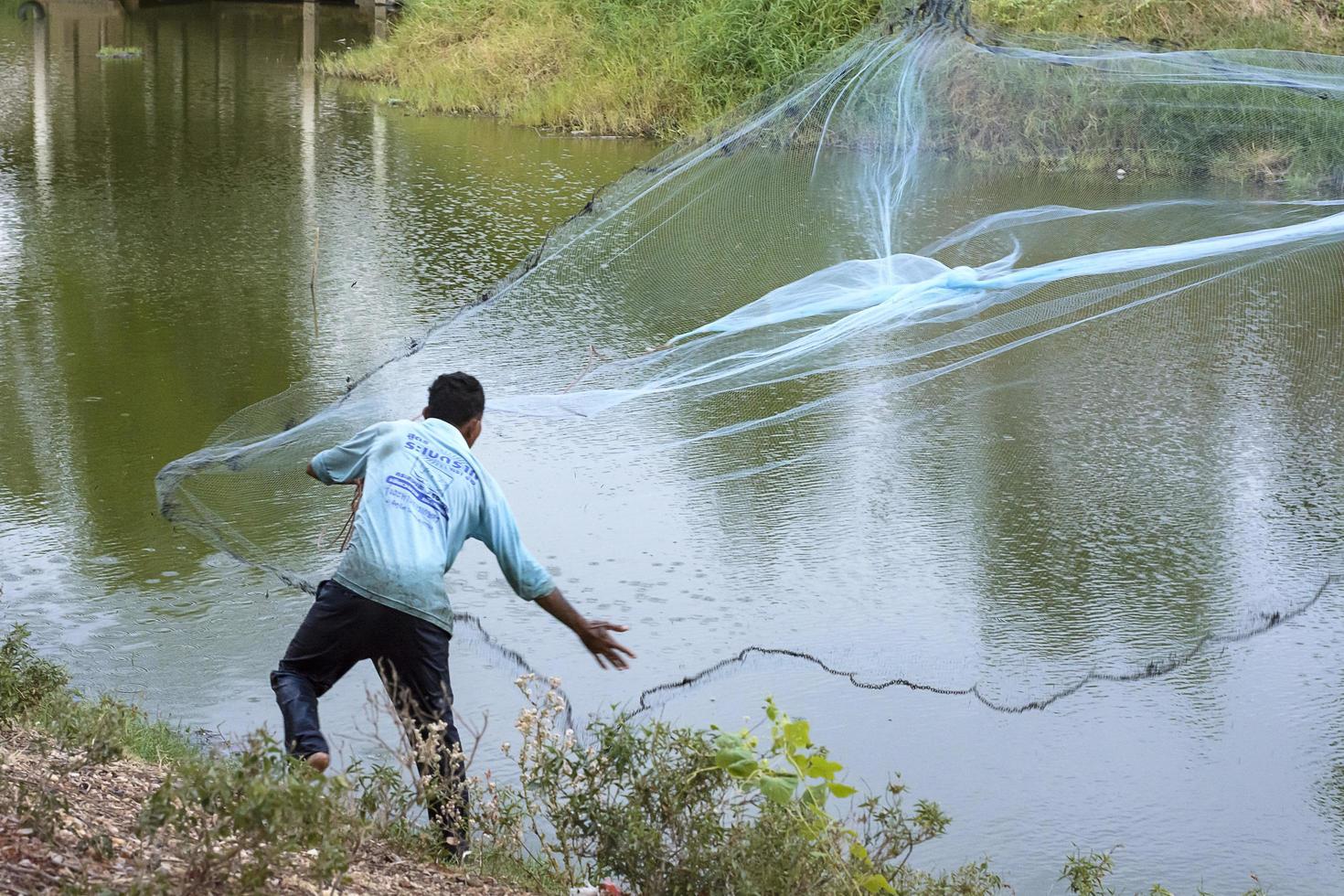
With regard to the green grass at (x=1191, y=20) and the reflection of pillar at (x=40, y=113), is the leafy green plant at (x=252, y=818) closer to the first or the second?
the green grass at (x=1191, y=20)

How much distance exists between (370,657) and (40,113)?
1148 cm

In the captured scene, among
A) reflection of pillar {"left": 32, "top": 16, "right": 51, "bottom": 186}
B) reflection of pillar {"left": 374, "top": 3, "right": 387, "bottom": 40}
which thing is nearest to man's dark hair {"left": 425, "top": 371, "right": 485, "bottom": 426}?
reflection of pillar {"left": 32, "top": 16, "right": 51, "bottom": 186}

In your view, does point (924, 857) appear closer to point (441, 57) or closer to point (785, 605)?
point (785, 605)

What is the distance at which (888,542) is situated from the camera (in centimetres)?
525

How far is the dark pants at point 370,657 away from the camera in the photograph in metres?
3.14

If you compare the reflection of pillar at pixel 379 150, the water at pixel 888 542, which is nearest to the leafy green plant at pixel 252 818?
the water at pixel 888 542

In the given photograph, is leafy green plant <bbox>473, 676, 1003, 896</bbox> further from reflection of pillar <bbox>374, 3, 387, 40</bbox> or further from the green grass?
reflection of pillar <bbox>374, 3, 387, 40</bbox>

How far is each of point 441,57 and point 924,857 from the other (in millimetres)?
14862

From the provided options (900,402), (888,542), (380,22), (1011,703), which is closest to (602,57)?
(380,22)

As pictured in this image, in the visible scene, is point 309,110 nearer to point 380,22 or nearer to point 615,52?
point 615,52

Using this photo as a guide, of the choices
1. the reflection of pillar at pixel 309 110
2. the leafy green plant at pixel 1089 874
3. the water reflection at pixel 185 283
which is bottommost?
the leafy green plant at pixel 1089 874

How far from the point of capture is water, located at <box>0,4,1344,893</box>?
401 centimetres

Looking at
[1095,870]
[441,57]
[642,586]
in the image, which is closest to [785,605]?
[642,586]

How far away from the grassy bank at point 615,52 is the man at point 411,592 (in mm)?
7352
